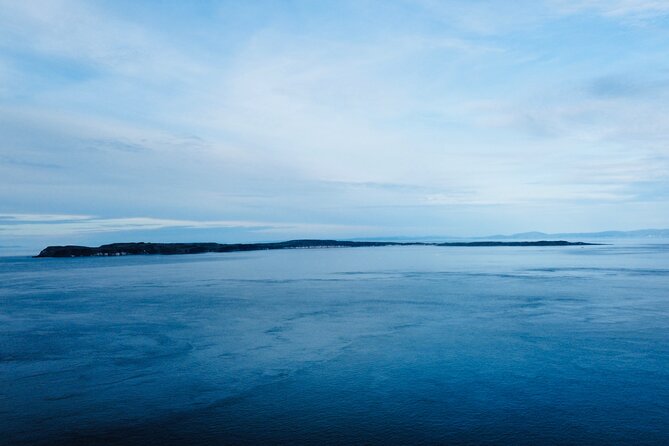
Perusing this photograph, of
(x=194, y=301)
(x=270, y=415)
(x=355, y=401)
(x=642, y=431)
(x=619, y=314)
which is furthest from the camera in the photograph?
(x=194, y=301)

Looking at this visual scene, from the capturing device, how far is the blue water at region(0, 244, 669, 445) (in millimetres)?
7371

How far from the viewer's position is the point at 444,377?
32.1 ft

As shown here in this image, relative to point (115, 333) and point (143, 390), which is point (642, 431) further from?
point (115, 333)

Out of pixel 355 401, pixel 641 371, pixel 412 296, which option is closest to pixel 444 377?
pixel 355 401

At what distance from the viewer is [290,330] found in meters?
14.4

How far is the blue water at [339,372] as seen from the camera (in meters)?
7.37

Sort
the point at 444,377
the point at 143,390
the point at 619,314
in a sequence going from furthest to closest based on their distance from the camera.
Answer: the point at 619,314 → the point at 444,377 → the point at 143,390

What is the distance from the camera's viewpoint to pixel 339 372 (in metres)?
10.1

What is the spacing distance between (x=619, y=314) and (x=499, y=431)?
1188 cm

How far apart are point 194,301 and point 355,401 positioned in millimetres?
14432

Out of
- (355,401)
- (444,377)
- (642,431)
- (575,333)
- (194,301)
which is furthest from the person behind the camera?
(194,301)

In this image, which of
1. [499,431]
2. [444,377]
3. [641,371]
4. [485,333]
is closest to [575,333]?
[485,333]

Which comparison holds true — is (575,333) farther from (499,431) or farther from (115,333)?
(115,333)

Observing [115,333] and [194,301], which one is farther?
[194,301]
